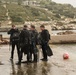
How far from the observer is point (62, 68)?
1539 centimetres

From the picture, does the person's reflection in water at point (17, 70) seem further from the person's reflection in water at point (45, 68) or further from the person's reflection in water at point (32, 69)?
the person's reflection in water at point (45, 68)

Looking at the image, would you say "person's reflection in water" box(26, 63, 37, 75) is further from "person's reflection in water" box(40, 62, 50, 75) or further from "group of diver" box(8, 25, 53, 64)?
"group of diver" box(8, 25, 53, 64)

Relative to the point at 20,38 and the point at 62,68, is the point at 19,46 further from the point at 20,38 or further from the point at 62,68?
the point at 62,68

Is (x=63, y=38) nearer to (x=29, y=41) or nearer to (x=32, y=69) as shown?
(x=29, y=41)

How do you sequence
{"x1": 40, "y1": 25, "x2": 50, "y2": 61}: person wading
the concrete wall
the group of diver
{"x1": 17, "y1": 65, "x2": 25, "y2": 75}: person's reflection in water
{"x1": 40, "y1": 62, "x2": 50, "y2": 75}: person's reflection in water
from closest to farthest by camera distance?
1. {"x1": 17, "y1": 65, "x2": 25, "y2": 75}: person's reflection in water
2. {"x1": 40, "y1": 62, "x2": 50, "y2": 75}: person's reflection in water
3. the group of diver
4. {"x1": 40, "y1": 25, "x2": 50, "y2": 61}: person wading
5. the concrete wall

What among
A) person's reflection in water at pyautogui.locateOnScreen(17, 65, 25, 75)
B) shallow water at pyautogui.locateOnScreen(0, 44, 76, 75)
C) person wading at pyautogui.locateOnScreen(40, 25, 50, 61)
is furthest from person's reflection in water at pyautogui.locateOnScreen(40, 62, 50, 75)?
person wading at pyautogui.locateOnScreen(40, 25, 50, 61)

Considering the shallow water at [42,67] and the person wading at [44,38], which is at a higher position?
the person wading at [44,38]

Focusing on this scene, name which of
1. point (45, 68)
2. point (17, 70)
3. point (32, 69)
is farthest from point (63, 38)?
point (17, 70)

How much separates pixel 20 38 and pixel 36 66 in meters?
1.45

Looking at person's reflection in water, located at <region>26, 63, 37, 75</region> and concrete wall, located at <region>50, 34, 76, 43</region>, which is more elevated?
person's reflection in water, located at <region>26, 63, 37, 75</region>

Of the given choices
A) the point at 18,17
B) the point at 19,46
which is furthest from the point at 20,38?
the point at 18,17

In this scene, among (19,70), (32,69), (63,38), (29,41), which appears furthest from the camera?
(63,38)

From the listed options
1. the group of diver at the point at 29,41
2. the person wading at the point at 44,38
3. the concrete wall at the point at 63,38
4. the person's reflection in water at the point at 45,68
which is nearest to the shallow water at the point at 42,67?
the person's reflection in water at the point at 45,68

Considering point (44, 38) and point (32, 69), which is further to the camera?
point (44, 38)
